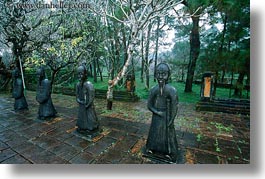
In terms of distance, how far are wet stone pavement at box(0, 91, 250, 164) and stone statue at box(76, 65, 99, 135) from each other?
0.22 m

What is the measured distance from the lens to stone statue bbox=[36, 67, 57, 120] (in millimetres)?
4242

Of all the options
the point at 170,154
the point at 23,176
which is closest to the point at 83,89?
the point at 23,176

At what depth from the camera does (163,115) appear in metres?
2.49

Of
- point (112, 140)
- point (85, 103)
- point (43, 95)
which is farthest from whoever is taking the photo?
point (43, 95)

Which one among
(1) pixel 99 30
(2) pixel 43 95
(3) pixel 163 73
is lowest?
(2) pixel 43 95

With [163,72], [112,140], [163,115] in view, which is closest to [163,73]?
[163,72]

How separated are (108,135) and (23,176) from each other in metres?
1.54

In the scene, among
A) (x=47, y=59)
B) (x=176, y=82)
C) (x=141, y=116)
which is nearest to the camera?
(x=141, y=116)

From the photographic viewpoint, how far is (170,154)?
2514 millimetres

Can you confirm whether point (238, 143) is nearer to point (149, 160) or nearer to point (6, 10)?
point (149, 160)

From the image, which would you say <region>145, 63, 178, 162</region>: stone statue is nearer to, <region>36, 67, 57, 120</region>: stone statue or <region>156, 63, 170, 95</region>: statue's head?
<region>156, 63, 170, 95</region>: statue's head

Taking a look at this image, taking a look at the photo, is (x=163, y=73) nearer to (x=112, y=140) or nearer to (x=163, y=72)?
(x=163, y=72)

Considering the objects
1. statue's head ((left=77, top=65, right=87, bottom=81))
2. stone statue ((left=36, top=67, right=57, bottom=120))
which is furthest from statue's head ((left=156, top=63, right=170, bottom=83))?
stone statue ((left=36, top=67, right=57, bottom=120))

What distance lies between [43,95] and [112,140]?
7.55 ft
